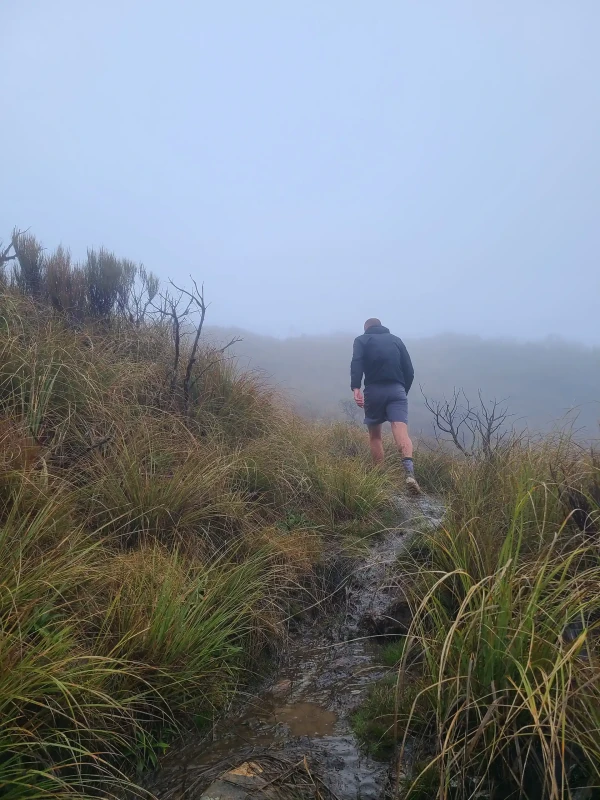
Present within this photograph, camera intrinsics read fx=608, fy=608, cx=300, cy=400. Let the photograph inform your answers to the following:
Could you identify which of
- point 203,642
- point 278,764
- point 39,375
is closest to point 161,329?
point 39,375

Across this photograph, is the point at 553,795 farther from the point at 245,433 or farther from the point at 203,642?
the point at 245,433

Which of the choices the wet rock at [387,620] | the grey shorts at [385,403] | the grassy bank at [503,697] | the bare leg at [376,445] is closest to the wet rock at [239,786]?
the grassy bank at [503,697]

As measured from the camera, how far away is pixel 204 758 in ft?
9.18

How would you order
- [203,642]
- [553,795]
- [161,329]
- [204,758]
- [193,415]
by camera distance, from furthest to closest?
[161,329] < [193,415] < [203,642] < [204,758] < [553,795]

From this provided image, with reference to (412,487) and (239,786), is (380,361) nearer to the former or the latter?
(412,487)

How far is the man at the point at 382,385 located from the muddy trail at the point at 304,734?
3.35 meters

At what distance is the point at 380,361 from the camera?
7.80 metres

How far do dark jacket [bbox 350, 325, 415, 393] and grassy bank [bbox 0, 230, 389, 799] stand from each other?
43.2 inches

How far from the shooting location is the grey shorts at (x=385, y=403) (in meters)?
7.72

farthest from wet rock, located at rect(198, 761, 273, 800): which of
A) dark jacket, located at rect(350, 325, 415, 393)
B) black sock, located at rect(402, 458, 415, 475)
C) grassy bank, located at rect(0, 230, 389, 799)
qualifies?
dark jacket, located at rect(350, 325, 415, 393)

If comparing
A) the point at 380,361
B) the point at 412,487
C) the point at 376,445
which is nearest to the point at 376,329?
the point at 380,361

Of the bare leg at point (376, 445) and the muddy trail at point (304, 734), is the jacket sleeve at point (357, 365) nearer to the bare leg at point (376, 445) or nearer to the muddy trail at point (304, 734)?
the bare leg at point (376, 445)

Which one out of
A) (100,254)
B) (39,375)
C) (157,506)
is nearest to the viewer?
(157,506)

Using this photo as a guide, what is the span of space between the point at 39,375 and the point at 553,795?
15.6ft
